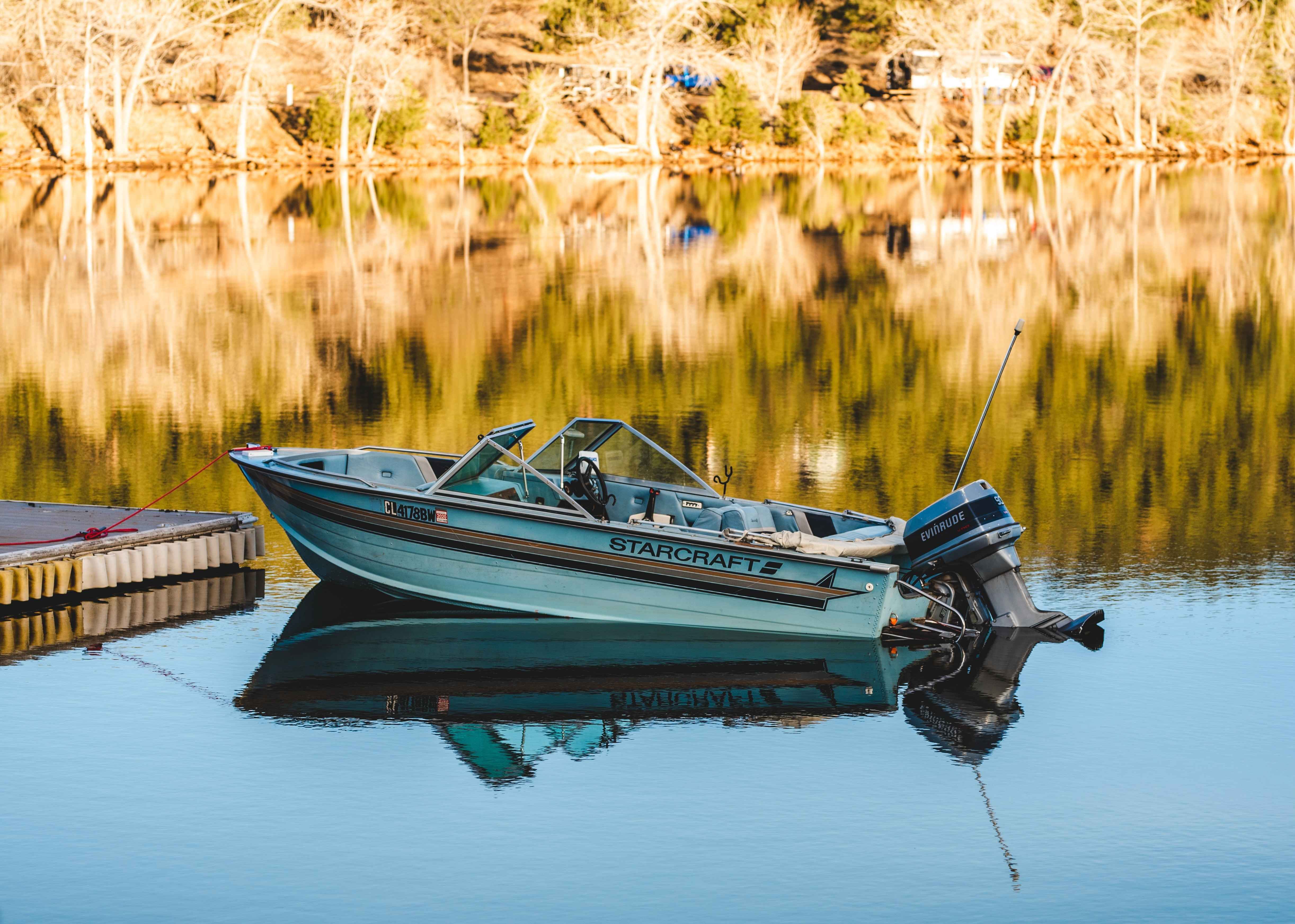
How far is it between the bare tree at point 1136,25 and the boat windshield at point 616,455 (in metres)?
106

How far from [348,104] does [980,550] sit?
268ft

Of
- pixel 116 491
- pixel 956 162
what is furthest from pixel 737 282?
pixel 956 162

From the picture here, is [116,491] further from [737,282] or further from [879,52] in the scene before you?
[879,52]

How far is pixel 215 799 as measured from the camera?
11211 mm

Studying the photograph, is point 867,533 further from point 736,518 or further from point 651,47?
point 651,47

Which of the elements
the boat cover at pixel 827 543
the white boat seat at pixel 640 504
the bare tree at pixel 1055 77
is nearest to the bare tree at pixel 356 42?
the bare tree at pixel 1055 77

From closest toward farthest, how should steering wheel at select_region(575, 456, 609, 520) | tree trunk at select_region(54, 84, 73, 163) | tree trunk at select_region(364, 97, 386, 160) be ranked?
steering wheel at select_region(575, 456, 609, 520), tree trunk at select_region(54, 84, 73, 163), tree trunk at select_region(364, 97, 386, 160)

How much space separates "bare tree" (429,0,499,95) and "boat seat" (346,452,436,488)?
94.3 meters

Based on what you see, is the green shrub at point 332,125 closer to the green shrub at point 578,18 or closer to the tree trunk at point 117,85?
the tree trunk at point 117,85

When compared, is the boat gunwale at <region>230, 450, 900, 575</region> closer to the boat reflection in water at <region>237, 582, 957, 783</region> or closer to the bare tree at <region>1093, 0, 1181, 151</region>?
the boat reflection in water at <region>237, 582, 957, 783</region>

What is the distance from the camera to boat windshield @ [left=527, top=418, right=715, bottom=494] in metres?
16.8

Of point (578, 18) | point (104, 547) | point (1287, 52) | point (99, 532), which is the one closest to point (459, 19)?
point (578, 18)

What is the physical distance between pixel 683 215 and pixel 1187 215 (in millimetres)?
21274

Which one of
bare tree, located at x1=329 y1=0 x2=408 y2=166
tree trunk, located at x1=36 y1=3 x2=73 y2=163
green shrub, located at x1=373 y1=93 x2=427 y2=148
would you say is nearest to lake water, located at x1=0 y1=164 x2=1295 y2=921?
tree trunk, located at x1=36 y1=3 x2=73 y2=163
